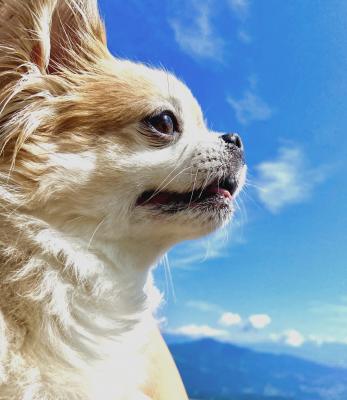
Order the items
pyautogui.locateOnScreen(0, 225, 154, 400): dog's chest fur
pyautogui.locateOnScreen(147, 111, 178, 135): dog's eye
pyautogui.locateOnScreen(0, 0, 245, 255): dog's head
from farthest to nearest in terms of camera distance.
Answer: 1. pyautogui.locateOnScreen(147, 111, 178, 135): dog's eye
2. pyautogui.locateOnScreen(0, 0, 245, 255): dog's head
3. pyautogui.locateOnScreen(0, 225, 154, 400): dog's chest fur

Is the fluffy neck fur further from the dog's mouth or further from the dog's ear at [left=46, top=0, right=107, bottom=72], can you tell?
the dog's ear at [left=46, top=0, right=107, bottom=72]

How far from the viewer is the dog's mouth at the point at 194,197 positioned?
174 centimetres

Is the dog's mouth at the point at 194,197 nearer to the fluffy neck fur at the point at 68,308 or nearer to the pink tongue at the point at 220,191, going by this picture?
the pink tongue at the point at 220,191

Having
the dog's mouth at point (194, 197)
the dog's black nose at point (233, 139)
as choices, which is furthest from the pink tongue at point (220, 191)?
the dog's black nose at point (233, 139)

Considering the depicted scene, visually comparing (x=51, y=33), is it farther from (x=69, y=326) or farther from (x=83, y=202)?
(x=69, y=326)

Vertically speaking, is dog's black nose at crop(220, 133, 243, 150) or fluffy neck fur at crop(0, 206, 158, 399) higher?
dog's black nose at crop(220, 133, 243, 150)

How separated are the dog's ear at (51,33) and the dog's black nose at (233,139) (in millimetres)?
539

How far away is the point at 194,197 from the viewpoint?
1801mm

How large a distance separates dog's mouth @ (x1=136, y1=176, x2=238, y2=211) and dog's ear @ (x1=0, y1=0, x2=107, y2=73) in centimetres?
54

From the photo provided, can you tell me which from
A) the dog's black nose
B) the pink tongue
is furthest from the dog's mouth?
the dog's black nose

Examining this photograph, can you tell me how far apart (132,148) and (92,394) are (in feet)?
2.39

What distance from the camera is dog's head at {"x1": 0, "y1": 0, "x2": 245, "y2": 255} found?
164 centimetres

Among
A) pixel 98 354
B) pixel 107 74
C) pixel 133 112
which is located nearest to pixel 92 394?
pixel 98 354

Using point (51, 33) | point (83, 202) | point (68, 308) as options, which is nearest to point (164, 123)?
point (83, 202)
